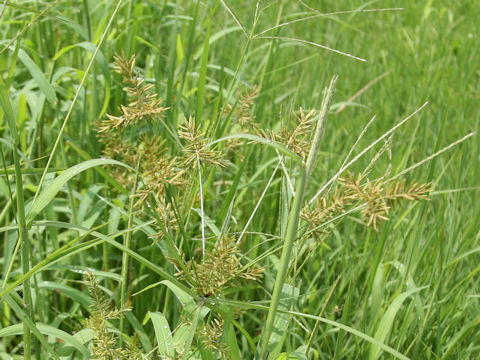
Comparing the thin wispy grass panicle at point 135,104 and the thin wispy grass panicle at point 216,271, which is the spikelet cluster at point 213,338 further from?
the thin wispy grass panicle at point 135,104

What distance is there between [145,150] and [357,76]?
6.58ft

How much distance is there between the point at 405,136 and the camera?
2.35 m

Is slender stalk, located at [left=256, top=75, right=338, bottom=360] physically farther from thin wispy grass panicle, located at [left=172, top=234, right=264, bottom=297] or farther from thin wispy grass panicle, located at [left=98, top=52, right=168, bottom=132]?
thin wispy grass panicle, located at [left=98, top=52, right=168, bottom=132]

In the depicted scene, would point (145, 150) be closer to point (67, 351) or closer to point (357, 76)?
point (67, 351)

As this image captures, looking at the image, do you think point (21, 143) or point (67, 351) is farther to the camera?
point (21, 143)

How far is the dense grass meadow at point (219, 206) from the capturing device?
97 centimetres

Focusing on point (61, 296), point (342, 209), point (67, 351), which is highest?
point (342, 209)

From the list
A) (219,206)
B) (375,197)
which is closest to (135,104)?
(375,197)

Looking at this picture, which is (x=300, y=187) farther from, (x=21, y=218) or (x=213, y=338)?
(x=21, y=218)

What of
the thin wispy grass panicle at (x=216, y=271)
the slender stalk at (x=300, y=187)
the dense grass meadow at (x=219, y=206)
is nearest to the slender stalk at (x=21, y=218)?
the dense grass meadow at (x=219, y=206)

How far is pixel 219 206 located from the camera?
71.6 inches

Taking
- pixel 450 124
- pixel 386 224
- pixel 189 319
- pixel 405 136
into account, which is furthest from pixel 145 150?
pixel 450 124

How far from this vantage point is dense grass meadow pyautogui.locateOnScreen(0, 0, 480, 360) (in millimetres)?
965

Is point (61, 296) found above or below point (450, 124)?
below
